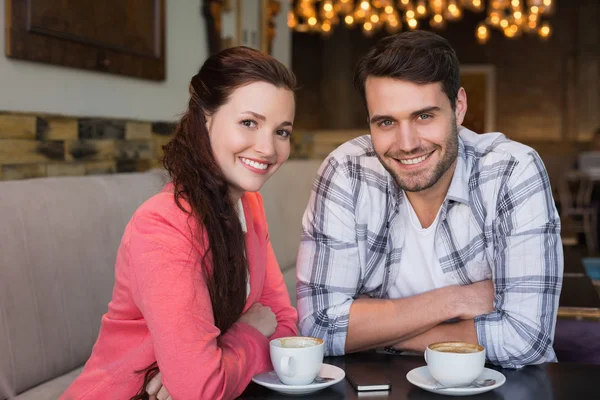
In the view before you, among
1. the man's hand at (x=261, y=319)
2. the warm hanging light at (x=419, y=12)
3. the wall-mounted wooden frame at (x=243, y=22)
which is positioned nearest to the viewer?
the man's hand at (x=261, y=319)

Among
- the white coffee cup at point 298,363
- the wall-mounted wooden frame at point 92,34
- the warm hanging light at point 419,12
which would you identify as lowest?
the white coffee cup at point 298,363

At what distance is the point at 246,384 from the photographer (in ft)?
4.03

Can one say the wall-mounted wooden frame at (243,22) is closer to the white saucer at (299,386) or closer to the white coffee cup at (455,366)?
the white saucer at (299,386)

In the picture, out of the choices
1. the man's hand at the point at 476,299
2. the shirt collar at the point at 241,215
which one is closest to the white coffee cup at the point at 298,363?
the shirt collar at the point at 241,215

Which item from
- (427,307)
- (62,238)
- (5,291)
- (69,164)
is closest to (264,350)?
(427,307)

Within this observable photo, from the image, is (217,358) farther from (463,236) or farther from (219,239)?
(463,236)

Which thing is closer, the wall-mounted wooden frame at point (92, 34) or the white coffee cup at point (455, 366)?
the white coffee cup at point (455, 366)

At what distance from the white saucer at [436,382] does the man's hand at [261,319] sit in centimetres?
33

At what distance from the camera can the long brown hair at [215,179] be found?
131 cm

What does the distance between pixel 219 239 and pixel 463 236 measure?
24.9 inches

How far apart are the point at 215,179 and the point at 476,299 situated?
630 mm

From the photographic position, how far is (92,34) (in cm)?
270

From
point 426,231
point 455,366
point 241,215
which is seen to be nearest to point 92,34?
point 241,215

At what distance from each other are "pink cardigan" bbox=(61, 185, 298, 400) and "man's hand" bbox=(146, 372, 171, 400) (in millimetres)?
31
